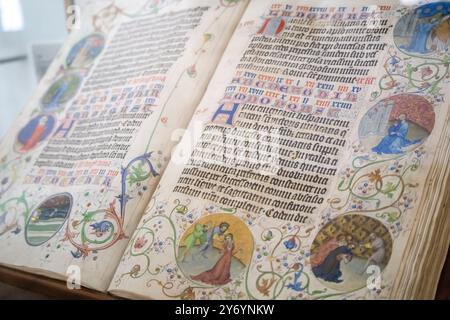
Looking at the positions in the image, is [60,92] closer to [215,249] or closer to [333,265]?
[215,249]

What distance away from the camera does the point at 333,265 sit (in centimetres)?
107

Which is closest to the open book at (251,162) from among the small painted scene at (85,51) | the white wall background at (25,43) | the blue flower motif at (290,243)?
the blue flower motif at (290,243)

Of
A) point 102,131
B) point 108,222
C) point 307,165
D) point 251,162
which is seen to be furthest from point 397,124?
point 102,131

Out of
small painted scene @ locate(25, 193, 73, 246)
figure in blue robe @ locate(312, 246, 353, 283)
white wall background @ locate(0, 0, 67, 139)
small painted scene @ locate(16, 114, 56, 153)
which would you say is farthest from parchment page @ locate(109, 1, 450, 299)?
white wall background @ locate(0, 0, 67, 139)

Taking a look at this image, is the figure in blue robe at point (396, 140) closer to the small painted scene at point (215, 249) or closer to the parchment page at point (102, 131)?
the small painted scene at point (215, 249)

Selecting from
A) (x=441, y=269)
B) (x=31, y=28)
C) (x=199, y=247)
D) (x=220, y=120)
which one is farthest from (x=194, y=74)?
(x=31, y=28)

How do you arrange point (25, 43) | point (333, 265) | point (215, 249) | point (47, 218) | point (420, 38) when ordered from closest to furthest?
1. point (333, 265)
2. point (215, 249)
3. point (420, 38)
4. point (47, 218)
5. point (25, 43)

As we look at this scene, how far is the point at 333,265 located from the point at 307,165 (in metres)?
0.23

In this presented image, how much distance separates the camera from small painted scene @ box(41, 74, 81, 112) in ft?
5.72

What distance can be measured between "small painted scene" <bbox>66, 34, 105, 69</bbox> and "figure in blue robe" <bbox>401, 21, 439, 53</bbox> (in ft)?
3.07

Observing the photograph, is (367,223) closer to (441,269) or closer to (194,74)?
(441,269)

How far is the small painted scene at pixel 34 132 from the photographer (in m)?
1.67

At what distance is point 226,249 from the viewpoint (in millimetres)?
1172

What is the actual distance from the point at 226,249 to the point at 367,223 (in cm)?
28
